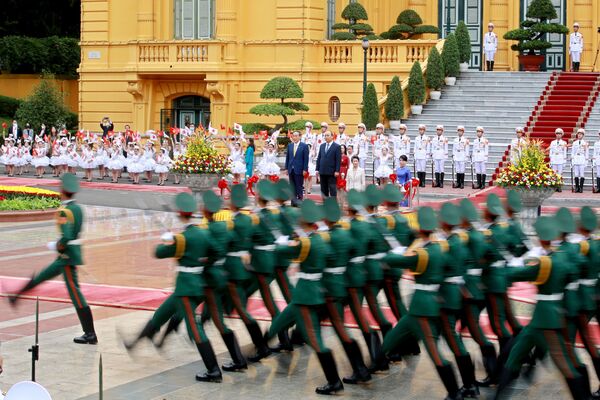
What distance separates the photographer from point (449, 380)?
11.0 meters

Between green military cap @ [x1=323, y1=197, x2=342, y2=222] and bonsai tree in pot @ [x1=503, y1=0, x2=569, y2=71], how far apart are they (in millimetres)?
27089

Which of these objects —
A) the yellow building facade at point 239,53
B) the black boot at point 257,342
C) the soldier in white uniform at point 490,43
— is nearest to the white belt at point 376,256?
the black boot at point 257,342

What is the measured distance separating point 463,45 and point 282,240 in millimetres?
26932

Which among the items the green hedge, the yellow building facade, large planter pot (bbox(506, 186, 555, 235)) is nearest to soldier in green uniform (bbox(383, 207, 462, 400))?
large planter pot (bbox(506, 186, 555, 235))

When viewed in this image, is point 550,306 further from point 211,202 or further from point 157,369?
point 157,369

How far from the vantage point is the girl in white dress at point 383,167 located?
95.9ft

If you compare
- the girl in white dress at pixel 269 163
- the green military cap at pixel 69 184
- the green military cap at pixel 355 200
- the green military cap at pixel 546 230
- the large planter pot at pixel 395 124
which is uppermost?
the large planter pot at pixel 395 124

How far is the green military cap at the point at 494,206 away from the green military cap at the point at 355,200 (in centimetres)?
127

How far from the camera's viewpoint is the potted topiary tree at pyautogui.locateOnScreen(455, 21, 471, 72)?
37844 mm

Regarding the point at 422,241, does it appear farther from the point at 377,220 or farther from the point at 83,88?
the point at 83,88

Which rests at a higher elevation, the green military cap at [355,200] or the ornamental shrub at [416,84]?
the ornamental shrub at [416,84]

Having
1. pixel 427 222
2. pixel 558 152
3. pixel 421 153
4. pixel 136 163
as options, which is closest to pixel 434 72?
pixel 421 153

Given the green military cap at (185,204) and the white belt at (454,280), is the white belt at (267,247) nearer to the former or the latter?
the green military cap at (185,204)

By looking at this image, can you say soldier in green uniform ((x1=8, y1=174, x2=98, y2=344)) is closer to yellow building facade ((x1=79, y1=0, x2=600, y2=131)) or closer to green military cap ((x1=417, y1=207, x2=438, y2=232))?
green military cap ((x1=417, y1=207, x2=438, y2=232))
